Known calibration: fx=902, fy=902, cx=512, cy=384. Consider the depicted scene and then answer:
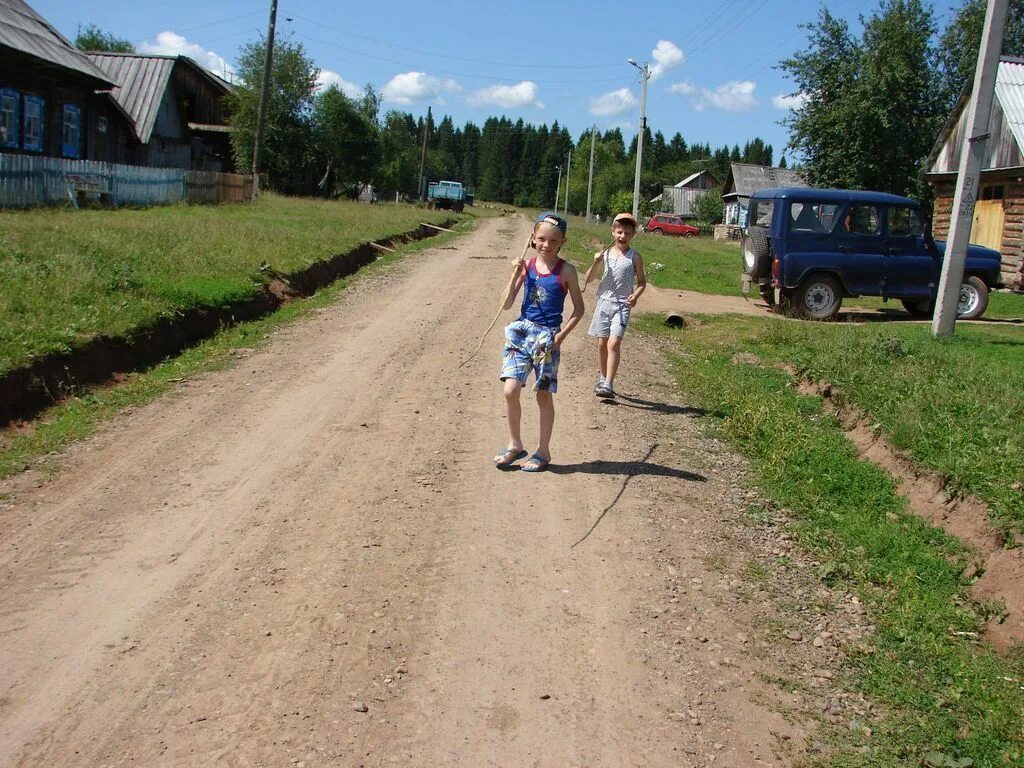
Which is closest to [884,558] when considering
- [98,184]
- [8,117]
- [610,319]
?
[610,319]

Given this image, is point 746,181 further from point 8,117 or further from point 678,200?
point 8,117

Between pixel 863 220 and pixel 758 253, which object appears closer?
pixel 863 220

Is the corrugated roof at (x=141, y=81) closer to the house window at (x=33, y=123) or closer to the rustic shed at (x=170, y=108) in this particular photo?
the rustic shed at (x=170, y=108)

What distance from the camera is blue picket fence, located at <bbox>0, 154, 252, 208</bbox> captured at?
67.3 ft

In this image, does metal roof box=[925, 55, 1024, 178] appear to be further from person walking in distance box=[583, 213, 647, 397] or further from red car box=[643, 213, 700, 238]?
red car box=[643, 213, 700, 238]

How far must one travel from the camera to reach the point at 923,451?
6527 mm

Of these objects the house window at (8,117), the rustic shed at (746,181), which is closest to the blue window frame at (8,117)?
the house window at (8,117)

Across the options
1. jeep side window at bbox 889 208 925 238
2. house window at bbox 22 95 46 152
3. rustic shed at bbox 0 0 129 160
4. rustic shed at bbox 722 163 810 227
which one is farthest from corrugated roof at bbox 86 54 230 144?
rustic shed at bbox 722 163 810 227

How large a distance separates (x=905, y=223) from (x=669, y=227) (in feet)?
134

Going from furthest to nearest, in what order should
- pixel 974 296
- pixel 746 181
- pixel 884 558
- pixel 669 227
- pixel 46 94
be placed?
1. pixel 746 181
2. pixel 669 227
3. pixel 46 94
4. pixel 974 296
5. pixel 884 558

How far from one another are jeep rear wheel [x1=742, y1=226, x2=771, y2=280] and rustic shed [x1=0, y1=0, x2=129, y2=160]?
2084 cm

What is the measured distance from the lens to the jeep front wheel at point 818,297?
1520 centimetres

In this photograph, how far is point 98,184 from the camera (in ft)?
79.2

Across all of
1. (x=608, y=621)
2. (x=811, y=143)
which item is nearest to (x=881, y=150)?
(x=811, y=143)
